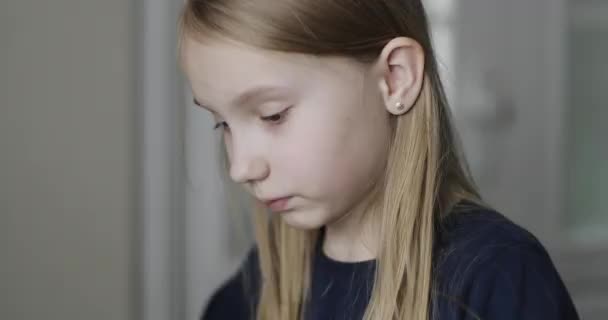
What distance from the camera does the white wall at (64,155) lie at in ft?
3.40

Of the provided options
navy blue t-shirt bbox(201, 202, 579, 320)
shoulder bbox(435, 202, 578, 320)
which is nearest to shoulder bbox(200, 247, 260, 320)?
navy blue t-shirt bbox(201, 202, 579, 320)

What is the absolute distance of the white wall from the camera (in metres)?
A: 1.04

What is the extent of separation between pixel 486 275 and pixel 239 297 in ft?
1.19

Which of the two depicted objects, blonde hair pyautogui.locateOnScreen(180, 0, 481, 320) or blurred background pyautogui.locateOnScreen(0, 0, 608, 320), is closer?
blonde hair pyautogui.locateOnScreen(180, 0, 481, 320)

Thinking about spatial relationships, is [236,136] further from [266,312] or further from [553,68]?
[553,68]

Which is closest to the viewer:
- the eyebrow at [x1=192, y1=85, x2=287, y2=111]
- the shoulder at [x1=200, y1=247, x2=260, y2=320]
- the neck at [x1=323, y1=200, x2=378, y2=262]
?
the eyebrow at [x1=192, y1=85, x2=287, y2=111]

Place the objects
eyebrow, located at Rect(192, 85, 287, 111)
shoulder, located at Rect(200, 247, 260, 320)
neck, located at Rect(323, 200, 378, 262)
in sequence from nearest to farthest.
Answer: eyebrow, located at Rect(192, 85, 287, 111), neck, located at Rect(323, 200, 378, 262), shoulder, located at Rect(200, 247, 260, 320)

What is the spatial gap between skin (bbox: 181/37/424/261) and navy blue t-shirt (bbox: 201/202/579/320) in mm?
94

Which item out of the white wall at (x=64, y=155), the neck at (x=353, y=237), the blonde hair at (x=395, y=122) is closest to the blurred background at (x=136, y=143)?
the white wall at (x=64, y=155)

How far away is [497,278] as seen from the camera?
715mm

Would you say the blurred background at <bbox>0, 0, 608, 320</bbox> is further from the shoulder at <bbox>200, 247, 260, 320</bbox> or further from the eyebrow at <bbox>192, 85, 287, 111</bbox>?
the eyebrow at <bbox>192, 85, 287, 111</bbox>

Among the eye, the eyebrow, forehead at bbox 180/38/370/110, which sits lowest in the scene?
the eye

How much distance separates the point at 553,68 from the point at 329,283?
2.22 ft

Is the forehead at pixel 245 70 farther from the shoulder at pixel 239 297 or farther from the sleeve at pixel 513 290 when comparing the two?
the shoulder at pixel 239 297
